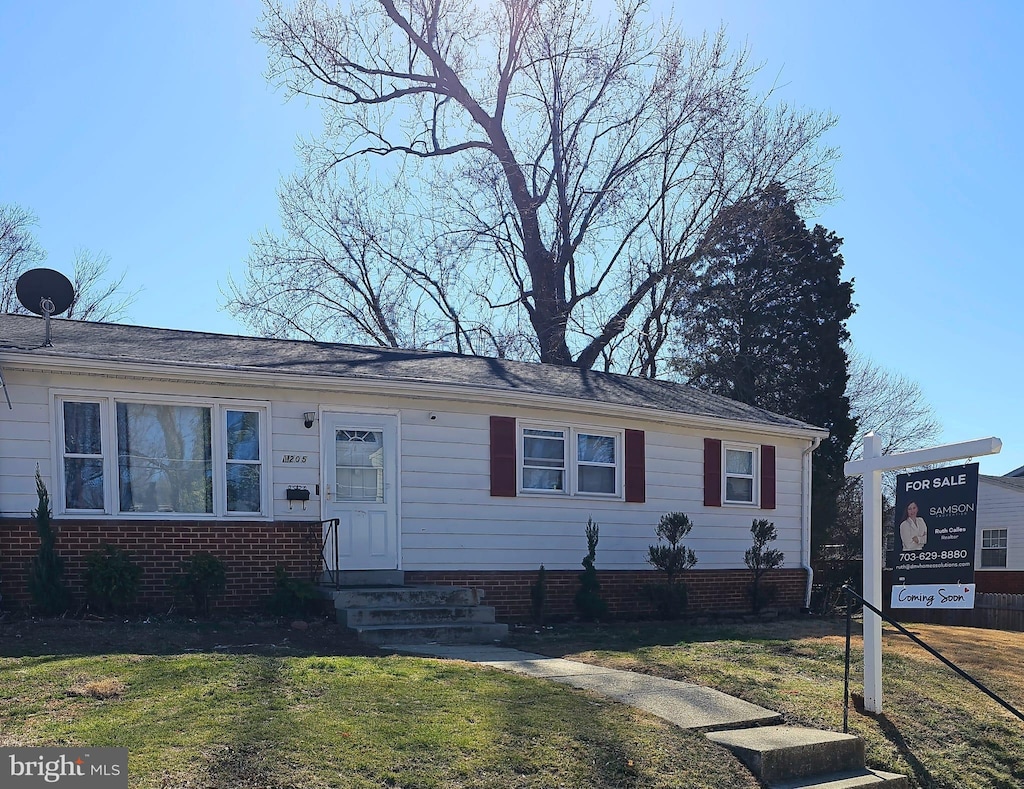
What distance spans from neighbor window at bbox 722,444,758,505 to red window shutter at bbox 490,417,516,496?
4150 millimetres

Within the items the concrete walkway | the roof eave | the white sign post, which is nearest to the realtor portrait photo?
the white sign post

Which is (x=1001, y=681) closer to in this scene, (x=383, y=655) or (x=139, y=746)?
(x=383, y=655)

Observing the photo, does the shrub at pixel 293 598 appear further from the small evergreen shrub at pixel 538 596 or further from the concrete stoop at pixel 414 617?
the small evergreen shrub at pixel 538 596

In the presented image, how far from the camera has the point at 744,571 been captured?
15156 mm

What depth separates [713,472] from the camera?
1477cm

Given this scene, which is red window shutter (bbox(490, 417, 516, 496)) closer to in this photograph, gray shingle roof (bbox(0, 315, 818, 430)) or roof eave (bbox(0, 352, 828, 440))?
roof eave (bbox(0, 352, 828, 440))

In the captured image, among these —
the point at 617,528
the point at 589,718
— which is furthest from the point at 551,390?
the point at 589,718

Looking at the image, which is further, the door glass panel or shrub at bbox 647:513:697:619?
shrub at bbox 647:513:697:619

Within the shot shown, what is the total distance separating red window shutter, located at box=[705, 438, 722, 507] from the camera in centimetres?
1468

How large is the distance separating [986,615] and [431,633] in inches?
505

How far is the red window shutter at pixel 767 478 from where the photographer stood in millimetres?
15547

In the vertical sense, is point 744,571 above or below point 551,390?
A: below

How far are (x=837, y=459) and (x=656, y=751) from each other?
73.4 feet

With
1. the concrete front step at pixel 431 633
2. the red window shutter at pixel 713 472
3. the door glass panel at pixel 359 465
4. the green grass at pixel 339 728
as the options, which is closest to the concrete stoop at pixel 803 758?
the green grass at pixel 339 728
